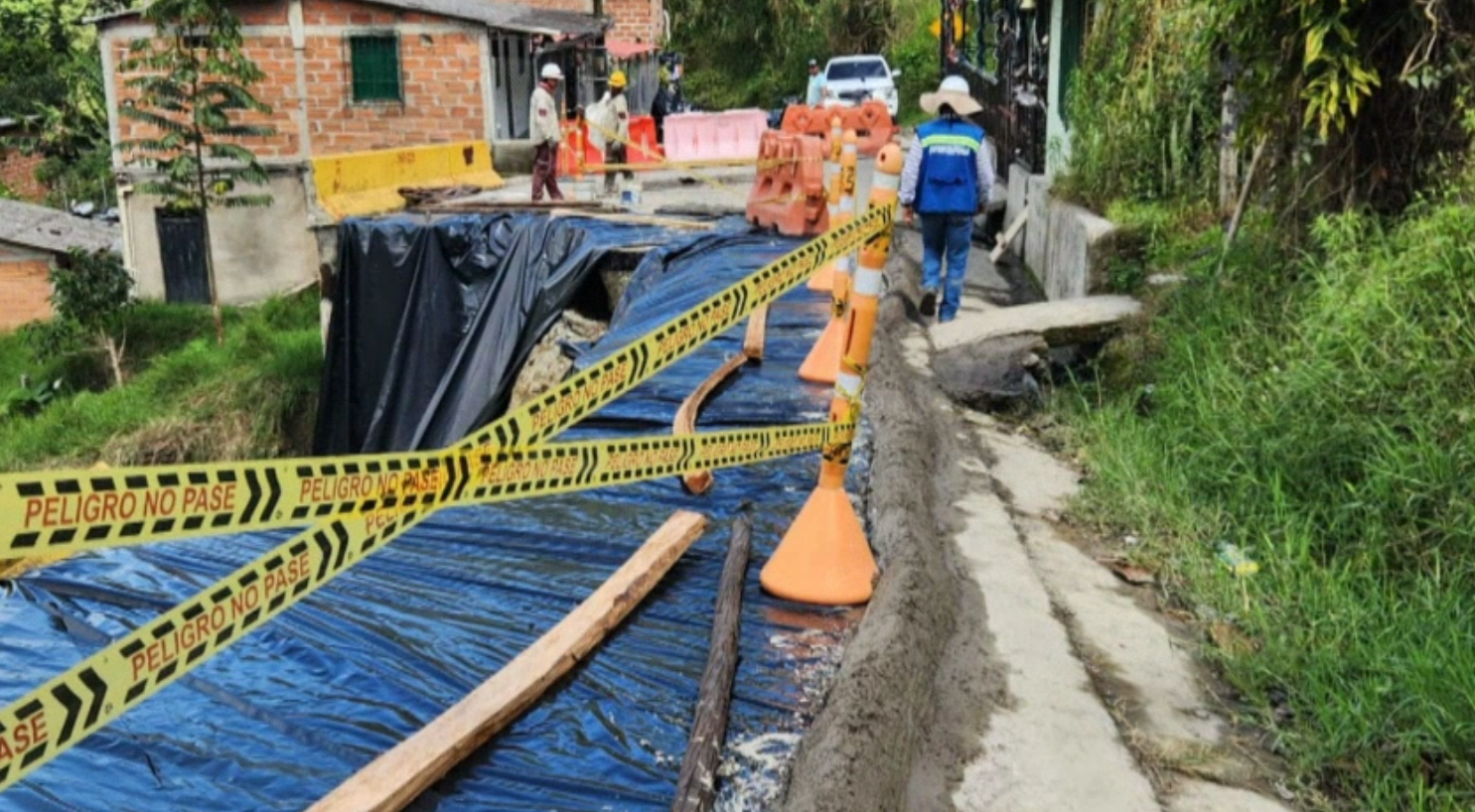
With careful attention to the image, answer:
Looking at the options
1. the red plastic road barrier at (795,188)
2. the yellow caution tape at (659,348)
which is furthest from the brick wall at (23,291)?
the yellow caution tape at (659,348)

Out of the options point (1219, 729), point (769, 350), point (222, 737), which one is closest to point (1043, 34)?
point (769, 350)

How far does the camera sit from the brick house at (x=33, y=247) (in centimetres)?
2402

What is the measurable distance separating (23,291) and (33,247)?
4.01 feet

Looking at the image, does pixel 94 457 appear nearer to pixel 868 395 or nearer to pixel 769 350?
pixel 769 350

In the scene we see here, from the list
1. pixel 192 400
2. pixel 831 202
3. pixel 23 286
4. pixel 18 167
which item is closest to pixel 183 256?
pixel 192 400

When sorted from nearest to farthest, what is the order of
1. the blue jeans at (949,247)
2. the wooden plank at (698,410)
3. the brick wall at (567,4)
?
the wooden plank at (698,410) → the blue jeans at (949,247) → the brick wall at (567,4)

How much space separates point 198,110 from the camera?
18.5 meters

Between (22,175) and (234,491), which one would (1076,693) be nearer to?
(234,491)

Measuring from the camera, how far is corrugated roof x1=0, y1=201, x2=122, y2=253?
78.5 feet

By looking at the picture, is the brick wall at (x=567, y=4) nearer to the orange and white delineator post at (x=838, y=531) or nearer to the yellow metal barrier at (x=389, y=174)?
the yellow metal barrier at (x=389, y=174)

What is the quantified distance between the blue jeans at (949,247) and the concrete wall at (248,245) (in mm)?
13810

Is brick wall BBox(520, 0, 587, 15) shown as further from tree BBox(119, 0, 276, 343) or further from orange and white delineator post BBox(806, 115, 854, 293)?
orange and white delineator post BBox(806, 115, 854, 293)

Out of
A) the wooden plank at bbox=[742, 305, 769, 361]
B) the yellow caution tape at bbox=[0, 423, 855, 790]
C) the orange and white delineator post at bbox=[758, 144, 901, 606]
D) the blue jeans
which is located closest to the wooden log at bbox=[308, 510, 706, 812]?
the orange and white delineator post at bbox=[758, 144, 901, 606]

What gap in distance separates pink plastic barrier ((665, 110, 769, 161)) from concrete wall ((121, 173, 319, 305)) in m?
5.91
